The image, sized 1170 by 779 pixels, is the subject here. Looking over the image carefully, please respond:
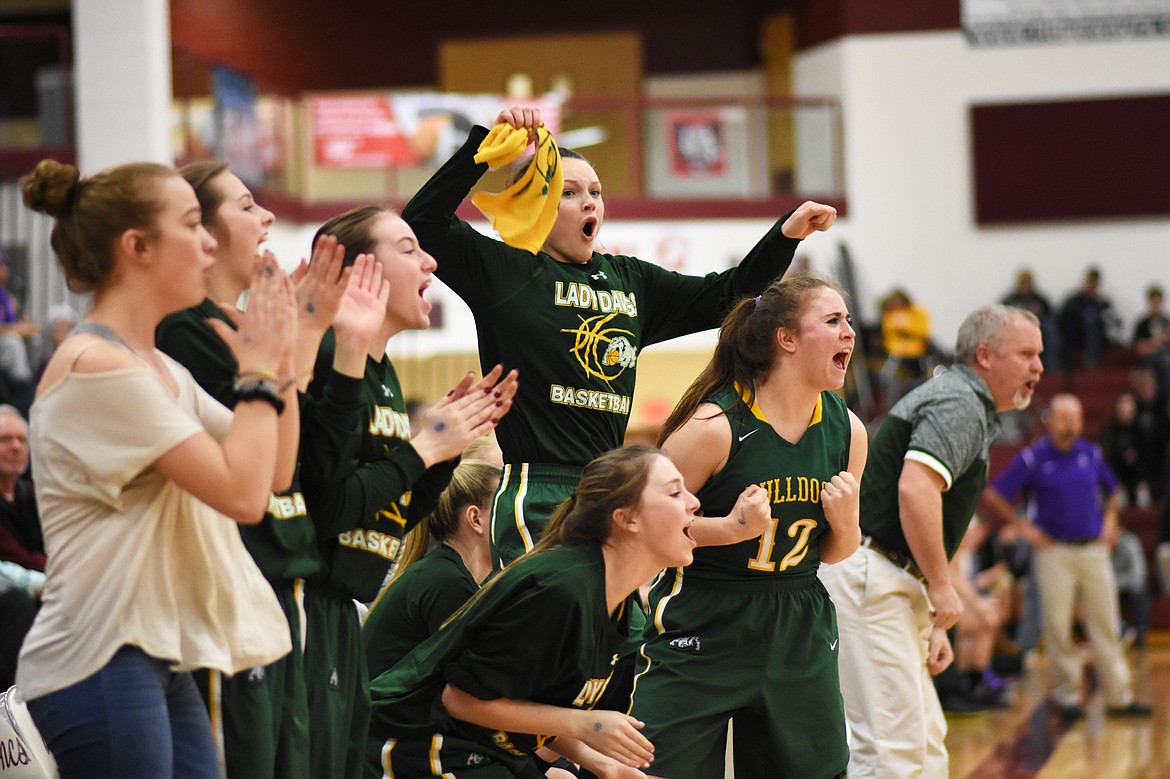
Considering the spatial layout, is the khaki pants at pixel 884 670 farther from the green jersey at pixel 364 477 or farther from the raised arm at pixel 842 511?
the green jersey at pixel 364 477

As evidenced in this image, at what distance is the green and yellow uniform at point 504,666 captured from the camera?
11.9ft

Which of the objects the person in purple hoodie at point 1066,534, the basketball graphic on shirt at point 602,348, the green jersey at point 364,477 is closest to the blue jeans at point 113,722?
the green jersey at point 364,477

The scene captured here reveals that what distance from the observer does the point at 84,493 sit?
2.75 m

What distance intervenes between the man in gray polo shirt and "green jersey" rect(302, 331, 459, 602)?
2.23 m

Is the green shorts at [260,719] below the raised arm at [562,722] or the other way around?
the other way around

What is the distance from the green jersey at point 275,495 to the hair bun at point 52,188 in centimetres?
47

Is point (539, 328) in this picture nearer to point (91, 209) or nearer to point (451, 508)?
point (451, 508)

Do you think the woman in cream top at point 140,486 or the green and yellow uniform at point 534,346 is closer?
the woman in cream top at point 140,486

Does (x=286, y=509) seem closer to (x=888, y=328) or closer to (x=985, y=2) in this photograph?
(x=888, y=328)

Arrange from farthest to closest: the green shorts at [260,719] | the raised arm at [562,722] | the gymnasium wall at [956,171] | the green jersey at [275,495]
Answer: the gymnasium wall at [956,171] < the raised arm at [562,722] < the green jersey at [275,495] < the green shorts at [260,719]

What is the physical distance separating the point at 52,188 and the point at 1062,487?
957 centimetres

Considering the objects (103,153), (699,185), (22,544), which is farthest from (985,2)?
(22,544)

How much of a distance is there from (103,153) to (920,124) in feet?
36.4

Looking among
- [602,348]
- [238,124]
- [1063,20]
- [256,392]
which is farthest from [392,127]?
[256,392]
